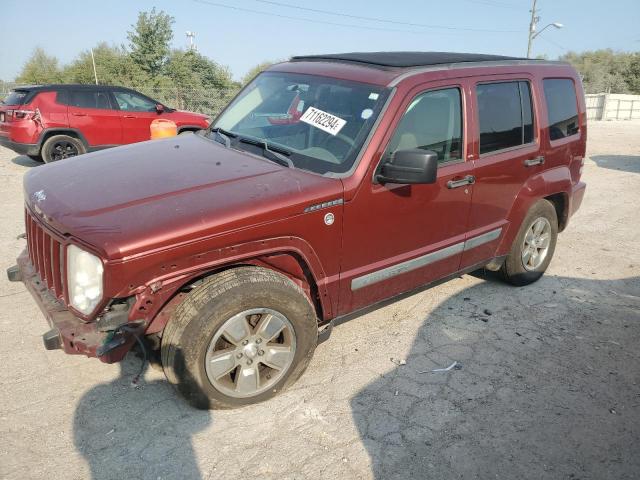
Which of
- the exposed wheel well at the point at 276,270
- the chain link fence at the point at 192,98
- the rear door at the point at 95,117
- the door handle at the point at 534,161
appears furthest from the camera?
the chain link fence at the point at 192,98

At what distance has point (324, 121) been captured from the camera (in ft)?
10.7

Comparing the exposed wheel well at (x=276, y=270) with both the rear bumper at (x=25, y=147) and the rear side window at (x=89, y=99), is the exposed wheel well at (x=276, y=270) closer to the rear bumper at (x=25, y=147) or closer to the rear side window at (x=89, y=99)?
the rear bumper at (x=25, y=147)

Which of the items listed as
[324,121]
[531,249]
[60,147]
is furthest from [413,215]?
[60,147]

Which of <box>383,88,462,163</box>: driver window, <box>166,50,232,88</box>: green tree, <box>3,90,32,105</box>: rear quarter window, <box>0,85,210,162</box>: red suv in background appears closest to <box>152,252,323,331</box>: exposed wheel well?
<box>383,88,462,163</box>: driver window

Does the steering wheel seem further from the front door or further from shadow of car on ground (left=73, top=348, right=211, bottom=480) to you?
shadow of car on ground (left=73, top=348, right=211, bottom=480)

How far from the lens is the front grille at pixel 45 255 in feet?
8.61

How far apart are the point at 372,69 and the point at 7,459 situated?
3217 mm

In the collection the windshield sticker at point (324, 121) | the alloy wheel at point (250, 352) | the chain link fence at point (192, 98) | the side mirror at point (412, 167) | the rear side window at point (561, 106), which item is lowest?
the alloy wheel at point (250, 352)

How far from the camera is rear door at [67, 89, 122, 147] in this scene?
9.67m

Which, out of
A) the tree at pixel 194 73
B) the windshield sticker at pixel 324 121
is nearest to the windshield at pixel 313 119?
the windshield sticker at pixel 324 121

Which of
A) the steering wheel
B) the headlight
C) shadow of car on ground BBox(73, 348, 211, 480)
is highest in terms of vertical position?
the steering wheel

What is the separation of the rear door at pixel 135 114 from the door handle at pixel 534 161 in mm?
8481

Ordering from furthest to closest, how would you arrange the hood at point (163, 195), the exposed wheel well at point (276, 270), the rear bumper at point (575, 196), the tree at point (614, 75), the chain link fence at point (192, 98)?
1. the tree at point (614, 75)
2. the chain link fence at point (192, 98)
3. the rear bumper at point (575, 196)
4. the exposed wheel well at point (276, 270)
5. the hood at point (163, 195)

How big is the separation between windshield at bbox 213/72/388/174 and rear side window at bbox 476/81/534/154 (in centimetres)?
100
